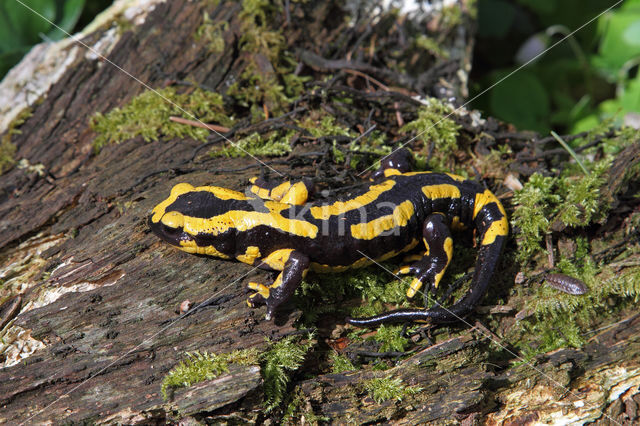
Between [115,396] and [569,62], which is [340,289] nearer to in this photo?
[115,396]

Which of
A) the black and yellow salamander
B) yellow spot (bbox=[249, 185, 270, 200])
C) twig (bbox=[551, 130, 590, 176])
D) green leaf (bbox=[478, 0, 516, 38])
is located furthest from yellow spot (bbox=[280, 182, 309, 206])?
green leaf (bbox=[478, 0, 516, 38])

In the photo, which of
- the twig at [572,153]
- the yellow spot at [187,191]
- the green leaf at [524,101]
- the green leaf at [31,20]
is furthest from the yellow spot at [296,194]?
the green leaf at [31,20]

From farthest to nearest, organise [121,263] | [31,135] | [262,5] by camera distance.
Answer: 1. [262,5]
2. [31,135]
3. [121,263]

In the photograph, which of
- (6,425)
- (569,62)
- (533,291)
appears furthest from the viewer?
(569,62)

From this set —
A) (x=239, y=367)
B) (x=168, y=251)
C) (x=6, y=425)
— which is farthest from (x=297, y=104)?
(x=6, y=425)

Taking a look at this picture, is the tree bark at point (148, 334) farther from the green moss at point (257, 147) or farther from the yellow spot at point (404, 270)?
the yellow spot at point (404, 270)

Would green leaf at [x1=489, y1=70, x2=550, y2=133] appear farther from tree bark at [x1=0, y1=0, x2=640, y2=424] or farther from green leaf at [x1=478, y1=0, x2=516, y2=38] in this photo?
tree bark at [x1=0, y1=0, x2=640, y2=424]
